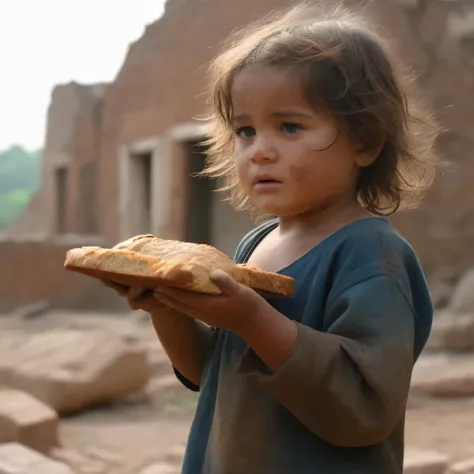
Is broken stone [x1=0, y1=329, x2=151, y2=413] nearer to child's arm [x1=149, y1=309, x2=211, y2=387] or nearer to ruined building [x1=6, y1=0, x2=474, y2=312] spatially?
ruined building [x1=6, y1=0, x2=474, y2=312]

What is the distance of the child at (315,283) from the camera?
1056 mm

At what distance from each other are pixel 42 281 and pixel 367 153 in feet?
30.9

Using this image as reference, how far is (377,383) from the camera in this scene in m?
1.05

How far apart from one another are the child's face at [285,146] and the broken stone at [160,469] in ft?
6.98

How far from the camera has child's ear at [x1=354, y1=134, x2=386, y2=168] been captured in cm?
124

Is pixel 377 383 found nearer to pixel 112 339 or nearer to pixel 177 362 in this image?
pixel 177 362

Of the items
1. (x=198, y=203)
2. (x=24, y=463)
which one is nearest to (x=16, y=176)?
(x=198, y=203)

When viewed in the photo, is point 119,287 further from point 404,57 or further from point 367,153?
point 404,57

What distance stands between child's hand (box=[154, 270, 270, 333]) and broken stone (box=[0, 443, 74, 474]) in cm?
180

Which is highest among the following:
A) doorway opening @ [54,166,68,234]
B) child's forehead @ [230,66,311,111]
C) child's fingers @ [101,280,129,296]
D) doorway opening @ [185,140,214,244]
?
doorway opening @ [54,166,68,234]

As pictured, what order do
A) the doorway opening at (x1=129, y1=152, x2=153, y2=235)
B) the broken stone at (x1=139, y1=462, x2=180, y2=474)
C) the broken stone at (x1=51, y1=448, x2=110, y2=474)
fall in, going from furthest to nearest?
1. the doorway opening at (x1=129, y1=152, x2=153, y2=235)
2. the broken stone at (x1=51, y1=448, x2=110, y2=474)
3. the broken stone at (x1=139, y1=462, x2=180, y2=474)

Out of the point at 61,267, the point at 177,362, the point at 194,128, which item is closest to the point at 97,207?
the point at 61,267

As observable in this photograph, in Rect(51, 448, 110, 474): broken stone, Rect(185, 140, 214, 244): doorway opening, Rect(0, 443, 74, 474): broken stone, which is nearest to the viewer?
Rect(0, 443, 74, 474): broken stone

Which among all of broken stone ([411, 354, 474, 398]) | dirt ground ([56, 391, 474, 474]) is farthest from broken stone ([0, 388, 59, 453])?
broken stone ([411, 354, 474, 398])
